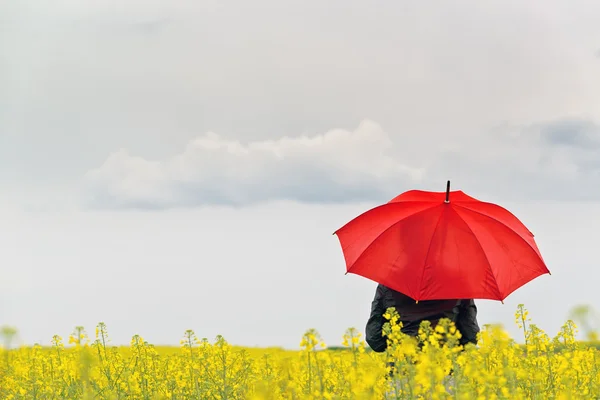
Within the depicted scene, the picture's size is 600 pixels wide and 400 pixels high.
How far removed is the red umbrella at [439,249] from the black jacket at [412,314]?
0.24 m

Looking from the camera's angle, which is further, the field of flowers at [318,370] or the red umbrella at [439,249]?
the red umbrella at [439,249]

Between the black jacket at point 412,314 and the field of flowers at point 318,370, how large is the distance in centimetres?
18

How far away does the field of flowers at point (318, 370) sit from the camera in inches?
201

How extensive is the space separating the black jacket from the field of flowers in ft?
0.59

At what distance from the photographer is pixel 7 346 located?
25.4 feet

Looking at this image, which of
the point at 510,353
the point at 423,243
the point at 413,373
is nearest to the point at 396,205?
the point at 423,243

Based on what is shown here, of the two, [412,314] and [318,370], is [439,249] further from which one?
[318,370]

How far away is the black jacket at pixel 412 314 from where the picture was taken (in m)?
6.88

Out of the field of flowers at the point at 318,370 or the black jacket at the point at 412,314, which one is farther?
the black jacket at the point at 412,314

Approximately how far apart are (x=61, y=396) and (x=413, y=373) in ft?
16.8

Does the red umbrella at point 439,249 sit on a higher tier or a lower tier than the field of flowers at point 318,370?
higher

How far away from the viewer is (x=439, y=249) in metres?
7.06

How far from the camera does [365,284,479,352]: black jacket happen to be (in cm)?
688

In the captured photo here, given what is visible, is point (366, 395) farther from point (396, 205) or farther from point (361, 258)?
point (396, 205)
